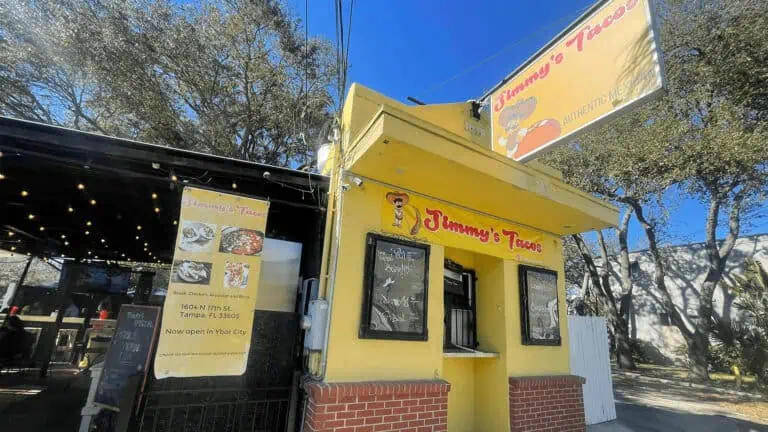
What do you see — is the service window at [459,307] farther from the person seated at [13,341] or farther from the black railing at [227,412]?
the person seated at [13,341]

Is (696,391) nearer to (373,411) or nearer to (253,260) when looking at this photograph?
(373,411)

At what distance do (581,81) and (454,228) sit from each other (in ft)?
7.72

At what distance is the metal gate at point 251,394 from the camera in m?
3.91

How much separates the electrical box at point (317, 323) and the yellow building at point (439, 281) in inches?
2.9

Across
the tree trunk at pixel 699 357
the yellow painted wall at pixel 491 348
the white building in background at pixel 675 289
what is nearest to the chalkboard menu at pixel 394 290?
the yellow painted wall at pixel 491 348

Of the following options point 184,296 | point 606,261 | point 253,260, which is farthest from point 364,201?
point 606,261

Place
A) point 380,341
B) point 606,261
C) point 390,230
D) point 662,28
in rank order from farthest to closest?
point 606,261
point 662,28
point 390,230
point 380,341

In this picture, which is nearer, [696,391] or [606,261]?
[696,391]

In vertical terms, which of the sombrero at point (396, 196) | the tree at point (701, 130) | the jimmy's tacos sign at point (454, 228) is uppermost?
the tree at point (701, 130)

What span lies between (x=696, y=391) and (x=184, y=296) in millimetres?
14091

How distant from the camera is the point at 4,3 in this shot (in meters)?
8.04

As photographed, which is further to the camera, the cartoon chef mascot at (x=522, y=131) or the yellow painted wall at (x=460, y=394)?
the yellow painted wall at (x=460, y=394)

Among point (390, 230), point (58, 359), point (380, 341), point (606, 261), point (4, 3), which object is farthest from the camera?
point (606, 261)

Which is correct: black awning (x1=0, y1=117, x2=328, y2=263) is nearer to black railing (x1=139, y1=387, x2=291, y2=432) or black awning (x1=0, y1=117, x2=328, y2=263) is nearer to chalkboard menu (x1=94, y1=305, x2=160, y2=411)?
Answer: chalkboard menu (x1=94, y1=305, x2=160, y2=411)
